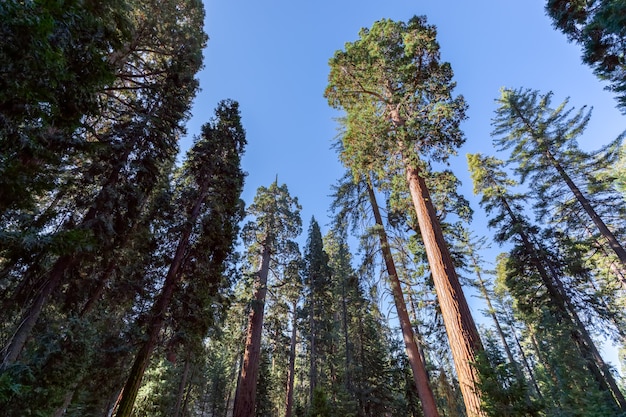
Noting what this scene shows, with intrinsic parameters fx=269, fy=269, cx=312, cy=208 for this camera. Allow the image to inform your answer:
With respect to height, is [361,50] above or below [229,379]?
above

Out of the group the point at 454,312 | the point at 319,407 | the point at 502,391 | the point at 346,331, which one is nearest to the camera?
the point at 502,391

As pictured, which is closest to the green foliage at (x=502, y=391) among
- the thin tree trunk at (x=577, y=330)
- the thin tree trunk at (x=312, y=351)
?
the thin tree trunk at (x=577, y=330)

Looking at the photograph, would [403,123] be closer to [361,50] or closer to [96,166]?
[361,50]

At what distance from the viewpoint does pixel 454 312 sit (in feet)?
18.3

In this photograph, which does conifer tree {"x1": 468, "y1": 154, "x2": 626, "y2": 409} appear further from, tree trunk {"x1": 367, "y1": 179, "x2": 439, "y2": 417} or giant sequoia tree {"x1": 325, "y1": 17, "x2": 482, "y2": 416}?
giant sequoia tree {"x1": 325, "y1": 17, "x2": 482, "y2": 416}

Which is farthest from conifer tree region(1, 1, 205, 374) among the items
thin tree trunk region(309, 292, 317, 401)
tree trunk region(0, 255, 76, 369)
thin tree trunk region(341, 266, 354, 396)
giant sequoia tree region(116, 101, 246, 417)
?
thin tree trunk region(341, 266, 354, 396)

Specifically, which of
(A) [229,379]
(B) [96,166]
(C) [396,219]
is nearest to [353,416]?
(C) [396,219]

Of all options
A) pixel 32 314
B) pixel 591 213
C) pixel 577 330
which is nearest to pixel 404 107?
pixel 32 314

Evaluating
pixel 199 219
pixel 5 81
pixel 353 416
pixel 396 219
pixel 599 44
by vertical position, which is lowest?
pixel 353 416

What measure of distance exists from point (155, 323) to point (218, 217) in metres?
3.86

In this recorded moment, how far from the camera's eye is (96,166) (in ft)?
26.6

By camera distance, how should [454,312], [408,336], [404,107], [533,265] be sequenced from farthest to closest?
[533,265], [408,336], [404,107], [454,312]

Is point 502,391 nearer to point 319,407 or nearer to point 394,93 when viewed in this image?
point 394,93

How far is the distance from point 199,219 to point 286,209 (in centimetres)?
867
